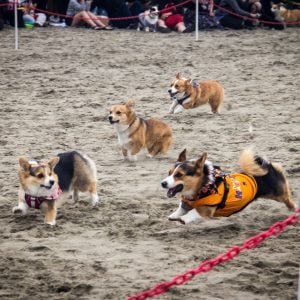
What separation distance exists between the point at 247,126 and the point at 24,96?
3862 millimetres

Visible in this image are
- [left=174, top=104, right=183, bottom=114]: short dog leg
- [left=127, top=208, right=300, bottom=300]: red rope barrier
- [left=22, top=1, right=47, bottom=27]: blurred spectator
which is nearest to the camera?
[left=127, top=208, right=300, bottom=300]: red rope barrier

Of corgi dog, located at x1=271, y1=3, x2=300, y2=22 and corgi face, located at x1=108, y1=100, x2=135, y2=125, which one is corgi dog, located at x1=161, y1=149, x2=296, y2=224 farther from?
corgi dog, located at x1=271, y1=3, x2=300, y2=22

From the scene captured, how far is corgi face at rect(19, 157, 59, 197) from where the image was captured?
7.21 meters

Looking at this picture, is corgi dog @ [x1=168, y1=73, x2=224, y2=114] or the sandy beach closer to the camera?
the sandy beach

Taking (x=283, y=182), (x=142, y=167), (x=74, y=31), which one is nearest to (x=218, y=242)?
(x=283, y=182)

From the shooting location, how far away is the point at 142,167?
31.7 ft

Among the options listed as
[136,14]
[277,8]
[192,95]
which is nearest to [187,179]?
[192,95]

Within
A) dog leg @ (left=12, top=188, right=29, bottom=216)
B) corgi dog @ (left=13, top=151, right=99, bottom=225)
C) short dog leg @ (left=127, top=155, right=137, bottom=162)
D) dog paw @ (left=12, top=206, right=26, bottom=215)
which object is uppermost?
corgi dog @ (left=13, top=151, right=99, bottom=225)

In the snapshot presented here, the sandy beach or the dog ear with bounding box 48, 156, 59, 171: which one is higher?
the dog ear with bounding box 48, 156, 59, 171

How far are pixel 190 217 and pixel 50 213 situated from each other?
1.18 meters

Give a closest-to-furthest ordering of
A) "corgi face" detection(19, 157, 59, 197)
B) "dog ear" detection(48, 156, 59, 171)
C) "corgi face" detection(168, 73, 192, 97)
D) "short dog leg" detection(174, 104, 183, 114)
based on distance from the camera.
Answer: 1. "corgi face" detection(19, 157, 59, 197)
2. "dog ear" detection(48, 156, 59, 171)
3. "short dog leg" detection(174, 104, 183, 114)
4. "corgi face" detection(168, 73, 192, 97)

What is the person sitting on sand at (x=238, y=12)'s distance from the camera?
73.2 ft

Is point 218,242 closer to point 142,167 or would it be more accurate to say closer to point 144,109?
point 142,167

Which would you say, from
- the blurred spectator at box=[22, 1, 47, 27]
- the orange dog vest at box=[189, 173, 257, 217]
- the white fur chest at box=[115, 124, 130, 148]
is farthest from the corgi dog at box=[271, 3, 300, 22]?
the orange dog vest at box=[189, 173, 257, 217]
